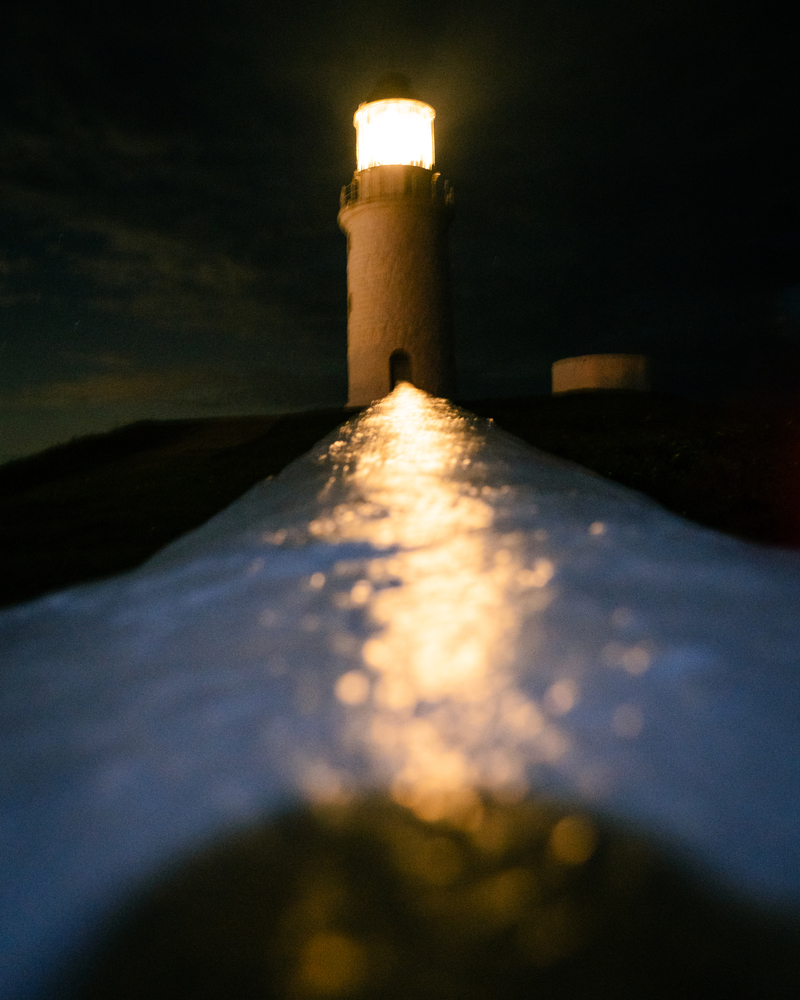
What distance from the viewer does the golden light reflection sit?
19.7 inches

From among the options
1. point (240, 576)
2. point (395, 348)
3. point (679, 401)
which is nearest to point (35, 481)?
point (395, 348)

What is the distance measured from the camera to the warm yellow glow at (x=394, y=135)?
83.4 ft

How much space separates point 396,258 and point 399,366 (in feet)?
12.9

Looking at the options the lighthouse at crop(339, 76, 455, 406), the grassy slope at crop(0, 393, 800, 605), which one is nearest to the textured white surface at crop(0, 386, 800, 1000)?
the grassy slope at crop(0, 393, 800, 605)

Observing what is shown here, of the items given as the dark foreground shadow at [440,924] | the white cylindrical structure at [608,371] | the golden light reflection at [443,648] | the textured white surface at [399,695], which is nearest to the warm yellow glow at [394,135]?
the white cylindrical structure at [608,371]

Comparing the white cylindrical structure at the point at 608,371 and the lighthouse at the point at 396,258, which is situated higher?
the lighthouse at the point at 396,258

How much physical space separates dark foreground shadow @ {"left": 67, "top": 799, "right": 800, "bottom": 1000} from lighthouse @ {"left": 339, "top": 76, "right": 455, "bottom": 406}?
24170 mm

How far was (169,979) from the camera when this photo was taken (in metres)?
0.39

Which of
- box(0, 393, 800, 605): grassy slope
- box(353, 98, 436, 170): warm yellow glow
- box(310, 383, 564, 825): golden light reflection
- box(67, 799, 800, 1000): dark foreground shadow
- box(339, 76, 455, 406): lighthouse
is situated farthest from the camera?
box(353, 98, 436, 170): warm yellow glow

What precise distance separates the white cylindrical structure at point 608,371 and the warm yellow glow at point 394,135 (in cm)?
957

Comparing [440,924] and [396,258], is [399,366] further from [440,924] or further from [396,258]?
[440,924]

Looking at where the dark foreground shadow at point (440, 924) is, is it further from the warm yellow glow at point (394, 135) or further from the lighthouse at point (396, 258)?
the warm yellow glow at point (394, 135)

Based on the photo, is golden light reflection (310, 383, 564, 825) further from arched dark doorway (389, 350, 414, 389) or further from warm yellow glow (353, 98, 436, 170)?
warm yellow glow (353, 98, 436, 170)

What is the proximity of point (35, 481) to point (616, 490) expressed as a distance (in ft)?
53.2
